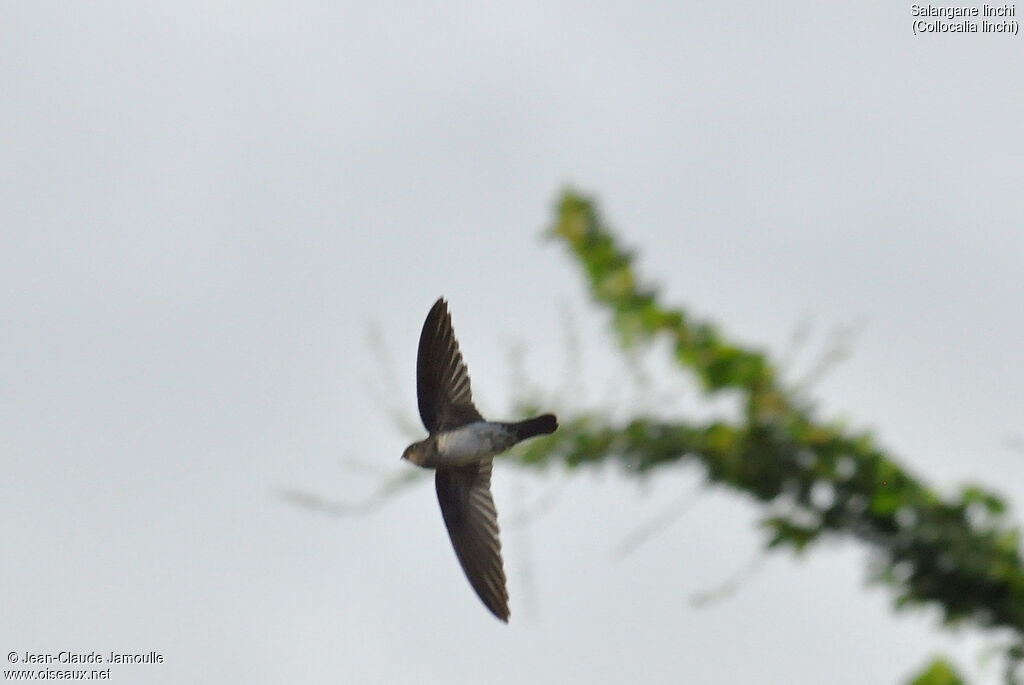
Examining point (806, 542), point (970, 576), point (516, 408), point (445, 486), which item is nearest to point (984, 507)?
Answer: point (970, 576)

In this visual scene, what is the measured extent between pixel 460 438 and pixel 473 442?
0.09 meters

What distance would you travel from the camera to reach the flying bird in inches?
357

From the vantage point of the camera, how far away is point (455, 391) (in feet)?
30.4

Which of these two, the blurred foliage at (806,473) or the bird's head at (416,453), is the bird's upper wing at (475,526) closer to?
the bird's head at (416,453)

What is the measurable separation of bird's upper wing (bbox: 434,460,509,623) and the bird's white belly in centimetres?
41

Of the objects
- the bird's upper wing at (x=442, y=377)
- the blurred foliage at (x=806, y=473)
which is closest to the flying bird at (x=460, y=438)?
the bird's upper wing at (x=442, y=377)

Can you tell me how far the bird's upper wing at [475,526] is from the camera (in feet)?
30.6

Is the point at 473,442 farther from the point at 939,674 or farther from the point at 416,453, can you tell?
the point at 939,674

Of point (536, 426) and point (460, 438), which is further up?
point (460, 438)

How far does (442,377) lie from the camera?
366 inches

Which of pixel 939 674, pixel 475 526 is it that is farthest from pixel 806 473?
pixel 475 526

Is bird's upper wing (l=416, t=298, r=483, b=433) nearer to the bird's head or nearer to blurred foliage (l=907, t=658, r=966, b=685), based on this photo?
the bird's head

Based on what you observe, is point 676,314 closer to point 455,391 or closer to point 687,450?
point 687,450

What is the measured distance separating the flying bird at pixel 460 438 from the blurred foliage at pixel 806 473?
3008 mm
